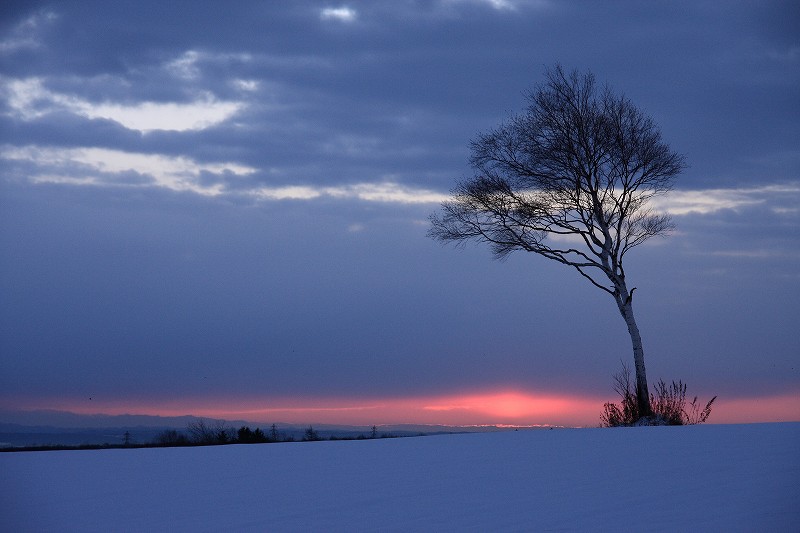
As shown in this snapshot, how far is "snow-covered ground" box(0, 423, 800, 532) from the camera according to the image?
8250 millimetres

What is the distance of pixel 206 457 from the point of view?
14242 millimetres

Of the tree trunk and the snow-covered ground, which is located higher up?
the tree trunk

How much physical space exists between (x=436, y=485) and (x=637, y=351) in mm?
12478

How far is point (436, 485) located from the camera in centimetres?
1060

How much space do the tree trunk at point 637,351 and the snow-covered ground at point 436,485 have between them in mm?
5688

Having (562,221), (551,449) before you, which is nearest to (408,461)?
(551,449)

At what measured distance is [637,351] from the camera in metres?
21.6

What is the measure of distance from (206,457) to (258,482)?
3263mm

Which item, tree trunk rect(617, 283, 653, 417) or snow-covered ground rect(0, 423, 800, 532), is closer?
snow-covered ground rect(0, 423, 800, 532)

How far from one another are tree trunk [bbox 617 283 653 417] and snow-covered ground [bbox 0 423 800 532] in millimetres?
5688

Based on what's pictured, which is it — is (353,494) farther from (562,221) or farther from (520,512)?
(562,221)

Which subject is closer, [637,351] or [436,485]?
[436,485]

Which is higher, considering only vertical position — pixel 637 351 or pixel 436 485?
pixel 637 351

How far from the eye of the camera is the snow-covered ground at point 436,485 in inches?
325
